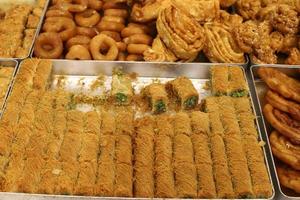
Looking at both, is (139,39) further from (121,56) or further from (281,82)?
(281,82)

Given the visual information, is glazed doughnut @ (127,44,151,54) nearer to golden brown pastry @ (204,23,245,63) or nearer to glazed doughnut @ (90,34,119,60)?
glazed doughnut @ (90,34,119,60)

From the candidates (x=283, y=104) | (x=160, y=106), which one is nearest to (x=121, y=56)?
(x=160, y=106)

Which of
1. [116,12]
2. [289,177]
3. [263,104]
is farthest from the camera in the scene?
[116,12]

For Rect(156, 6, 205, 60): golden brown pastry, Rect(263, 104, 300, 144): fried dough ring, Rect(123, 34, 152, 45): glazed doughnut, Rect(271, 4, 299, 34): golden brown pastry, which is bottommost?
Rect(123, 34, 152, 45): glazed doughnut

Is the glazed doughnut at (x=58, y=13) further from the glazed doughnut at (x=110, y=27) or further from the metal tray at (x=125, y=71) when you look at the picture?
the metal tray at (x=125, y=71)

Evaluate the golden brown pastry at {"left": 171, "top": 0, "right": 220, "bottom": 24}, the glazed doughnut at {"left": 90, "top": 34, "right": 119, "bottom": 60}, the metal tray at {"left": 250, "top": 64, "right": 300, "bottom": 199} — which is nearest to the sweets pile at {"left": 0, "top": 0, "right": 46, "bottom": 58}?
the glazed doughnut at {"left": 90, "top": 34, "right": 119, "bottom": 60}

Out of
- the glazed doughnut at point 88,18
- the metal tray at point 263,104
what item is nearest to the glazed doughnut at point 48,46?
the glazed doughnut at point 88,18

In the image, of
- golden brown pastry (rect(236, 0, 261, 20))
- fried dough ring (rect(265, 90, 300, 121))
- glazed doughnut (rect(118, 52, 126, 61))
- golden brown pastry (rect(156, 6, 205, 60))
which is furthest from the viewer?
golden brown pastry (rect(236, 0, 261, 20))
